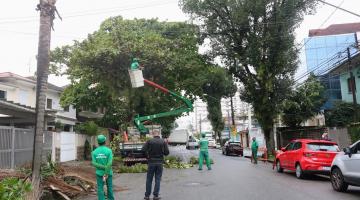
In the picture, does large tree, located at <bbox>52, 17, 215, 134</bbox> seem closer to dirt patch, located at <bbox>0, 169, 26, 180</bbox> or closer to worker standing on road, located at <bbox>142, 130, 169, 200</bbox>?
worker standing on road, located at <bbox>142, 130, 169, 200</bbox>

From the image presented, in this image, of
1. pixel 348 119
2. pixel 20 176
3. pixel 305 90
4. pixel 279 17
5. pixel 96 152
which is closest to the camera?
pixel 96 152

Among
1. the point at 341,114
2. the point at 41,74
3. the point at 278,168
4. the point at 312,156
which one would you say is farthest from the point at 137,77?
the point at 341,114

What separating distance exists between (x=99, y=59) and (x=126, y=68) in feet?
6.09

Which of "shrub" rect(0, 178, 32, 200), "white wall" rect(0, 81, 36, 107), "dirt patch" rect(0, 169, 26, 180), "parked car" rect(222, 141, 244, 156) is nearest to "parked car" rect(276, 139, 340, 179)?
"dirt patch" rect(0, 169, 26, 180)

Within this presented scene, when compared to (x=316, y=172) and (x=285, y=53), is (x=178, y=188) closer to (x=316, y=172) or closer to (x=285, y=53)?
(x=316, y=172)

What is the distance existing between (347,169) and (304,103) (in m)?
28.8

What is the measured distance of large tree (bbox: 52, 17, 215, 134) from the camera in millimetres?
28594

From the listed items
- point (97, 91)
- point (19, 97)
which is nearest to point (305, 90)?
point (97, 91)

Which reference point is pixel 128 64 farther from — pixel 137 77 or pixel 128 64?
pixel 137 77

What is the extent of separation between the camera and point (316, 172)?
16.2 m

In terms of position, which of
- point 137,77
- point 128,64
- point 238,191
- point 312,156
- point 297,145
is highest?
point 128,64

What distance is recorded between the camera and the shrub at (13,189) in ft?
26.1

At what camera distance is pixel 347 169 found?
11.9m

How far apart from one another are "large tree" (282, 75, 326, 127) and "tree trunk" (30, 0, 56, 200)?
29988mm
